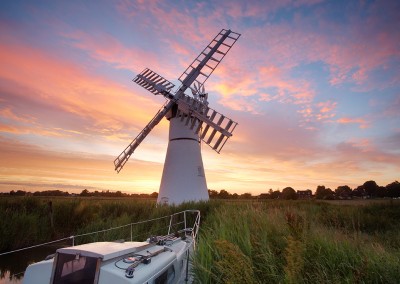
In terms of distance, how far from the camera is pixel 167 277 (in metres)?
6.95

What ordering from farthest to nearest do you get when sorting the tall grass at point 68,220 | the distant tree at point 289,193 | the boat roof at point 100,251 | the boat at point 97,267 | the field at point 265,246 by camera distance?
the distant tree at point 289,193 < the tall grass at point 68,220 < the field at point 265,246 < the boat roof at point 100,251 < the boat at point 97,267

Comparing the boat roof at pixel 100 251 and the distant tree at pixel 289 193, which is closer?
the boat roof at pixel 100 251

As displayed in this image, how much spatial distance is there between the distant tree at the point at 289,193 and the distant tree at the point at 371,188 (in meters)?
49.4

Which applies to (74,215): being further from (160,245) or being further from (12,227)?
(160,245)

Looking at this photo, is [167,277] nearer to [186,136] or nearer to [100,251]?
[100,251]

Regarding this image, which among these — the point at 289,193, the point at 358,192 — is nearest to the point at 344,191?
the point at 358,192

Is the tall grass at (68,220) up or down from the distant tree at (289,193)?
down

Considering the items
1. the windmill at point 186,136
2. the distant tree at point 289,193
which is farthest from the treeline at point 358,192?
the windmill at point 186,136

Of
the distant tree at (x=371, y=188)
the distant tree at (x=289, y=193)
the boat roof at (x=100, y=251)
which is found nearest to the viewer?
the boat roof at (x=100, y=251)

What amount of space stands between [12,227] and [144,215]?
7145 millimetres

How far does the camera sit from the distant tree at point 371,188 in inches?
4638

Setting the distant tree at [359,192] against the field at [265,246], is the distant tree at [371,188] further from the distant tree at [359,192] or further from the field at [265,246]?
the field at [265,246]

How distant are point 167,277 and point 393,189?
126174 millimetres

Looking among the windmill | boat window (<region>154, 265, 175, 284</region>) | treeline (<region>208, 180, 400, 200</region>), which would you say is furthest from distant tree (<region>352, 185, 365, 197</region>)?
boat window (<region>154, 265, 175, 284</region>)
